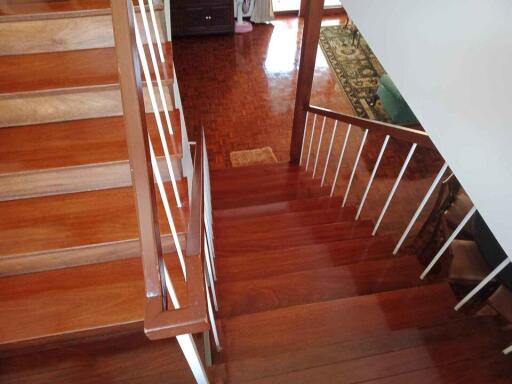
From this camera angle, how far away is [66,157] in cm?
161

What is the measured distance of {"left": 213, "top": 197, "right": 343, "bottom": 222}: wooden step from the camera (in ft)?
8.14

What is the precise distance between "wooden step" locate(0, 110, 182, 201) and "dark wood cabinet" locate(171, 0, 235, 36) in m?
4.39

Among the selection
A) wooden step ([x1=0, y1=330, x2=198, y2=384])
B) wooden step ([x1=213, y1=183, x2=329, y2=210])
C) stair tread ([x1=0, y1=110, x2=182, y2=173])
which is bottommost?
wooden step ([x1=213, y1=183, x2=329, y2=210])

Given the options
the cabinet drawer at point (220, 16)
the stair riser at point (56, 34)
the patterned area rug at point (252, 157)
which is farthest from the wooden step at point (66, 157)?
the cabinet drawer at point (220, 16)

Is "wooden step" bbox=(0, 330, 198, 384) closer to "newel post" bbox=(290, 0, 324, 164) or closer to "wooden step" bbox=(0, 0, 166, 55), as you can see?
"wooden step" bbox=(0, 0, 166, 55)

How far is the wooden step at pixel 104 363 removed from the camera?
1.35 m

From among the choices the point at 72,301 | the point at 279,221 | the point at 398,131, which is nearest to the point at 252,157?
the point at 279,221

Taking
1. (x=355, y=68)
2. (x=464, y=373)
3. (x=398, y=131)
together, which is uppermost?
(x=398, y=131)

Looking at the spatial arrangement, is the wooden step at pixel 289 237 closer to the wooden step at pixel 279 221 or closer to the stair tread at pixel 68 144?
the wooden step at pixel 279 221

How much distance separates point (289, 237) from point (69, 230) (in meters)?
1.14

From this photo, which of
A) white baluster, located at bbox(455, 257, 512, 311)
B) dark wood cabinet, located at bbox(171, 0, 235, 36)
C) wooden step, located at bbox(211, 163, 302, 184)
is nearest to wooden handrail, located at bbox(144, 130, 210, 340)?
white baluster, located at bbox(455, 257, 512, 311)

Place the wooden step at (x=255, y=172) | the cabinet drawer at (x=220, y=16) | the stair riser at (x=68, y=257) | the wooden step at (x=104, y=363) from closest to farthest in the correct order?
the wooden step at (x=104, y=363) < the stair riser at (x=68, y=257) < the wooden step at (x=255, y=172) < the cabinet drawer at (x=220, y=16)

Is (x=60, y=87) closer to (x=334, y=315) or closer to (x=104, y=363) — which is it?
(x=104, y=363)

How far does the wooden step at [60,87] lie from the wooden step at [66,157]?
0.18ft
